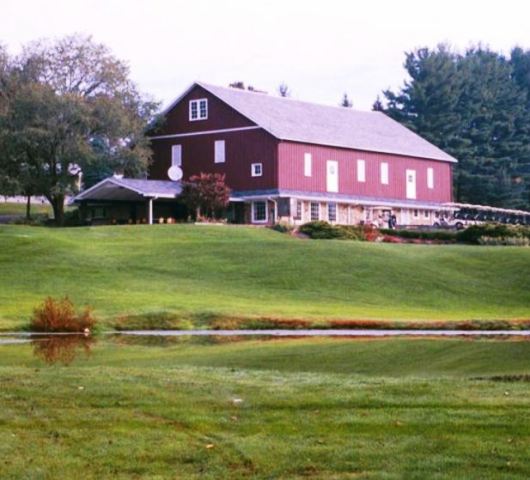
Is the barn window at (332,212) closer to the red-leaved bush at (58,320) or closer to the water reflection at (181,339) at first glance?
the red-leaved bush at (58,320)

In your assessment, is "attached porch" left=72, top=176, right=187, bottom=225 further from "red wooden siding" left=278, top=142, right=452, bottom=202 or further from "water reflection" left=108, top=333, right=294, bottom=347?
"water reflection" left=108, top=333, right=294, bottom=347

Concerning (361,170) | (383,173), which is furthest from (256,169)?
(383,173)

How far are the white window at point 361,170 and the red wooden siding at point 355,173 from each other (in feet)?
0.86

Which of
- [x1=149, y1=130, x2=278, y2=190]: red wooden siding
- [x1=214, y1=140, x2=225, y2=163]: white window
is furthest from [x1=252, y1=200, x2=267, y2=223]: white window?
[x1=214, y1=140, x2=225, y2=163]: white window

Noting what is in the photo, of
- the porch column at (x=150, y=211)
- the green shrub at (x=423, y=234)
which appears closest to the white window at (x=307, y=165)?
the porch column at (x=150, y=211)

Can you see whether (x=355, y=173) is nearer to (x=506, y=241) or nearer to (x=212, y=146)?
(x=212, y=146)

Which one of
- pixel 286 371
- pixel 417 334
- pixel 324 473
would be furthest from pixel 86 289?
pixel 324 473

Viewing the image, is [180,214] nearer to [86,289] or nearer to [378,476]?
[86,289]

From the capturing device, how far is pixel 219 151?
238 feet

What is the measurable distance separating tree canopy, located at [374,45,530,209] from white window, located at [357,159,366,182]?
1018 inches

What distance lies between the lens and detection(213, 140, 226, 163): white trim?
72.4m

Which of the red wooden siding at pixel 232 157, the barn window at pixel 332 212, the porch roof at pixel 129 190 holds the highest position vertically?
the red wooden siding at pixel 232 157

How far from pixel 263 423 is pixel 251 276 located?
3200 cm

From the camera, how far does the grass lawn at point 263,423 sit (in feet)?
34.6
